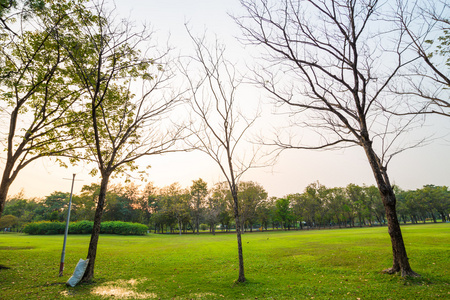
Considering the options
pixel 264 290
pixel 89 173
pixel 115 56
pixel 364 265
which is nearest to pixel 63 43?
pixel 115 56

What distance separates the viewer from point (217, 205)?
6544cm

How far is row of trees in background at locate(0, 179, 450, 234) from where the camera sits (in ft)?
204

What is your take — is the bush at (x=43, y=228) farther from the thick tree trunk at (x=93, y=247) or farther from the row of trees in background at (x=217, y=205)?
the thick tree trunk at (x=93, y=247)

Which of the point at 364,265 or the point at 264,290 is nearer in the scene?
the point at 264,290

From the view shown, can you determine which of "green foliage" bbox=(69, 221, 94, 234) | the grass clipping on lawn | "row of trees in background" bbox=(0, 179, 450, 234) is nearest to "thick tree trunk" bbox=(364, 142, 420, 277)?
the grass clipping on lawn

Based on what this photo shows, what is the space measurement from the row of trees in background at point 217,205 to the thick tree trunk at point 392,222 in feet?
160

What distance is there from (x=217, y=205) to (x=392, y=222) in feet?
194

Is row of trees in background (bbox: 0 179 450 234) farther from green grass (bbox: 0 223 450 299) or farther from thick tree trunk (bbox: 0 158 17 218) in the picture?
thick tree trunk (bbox: 0 158 17 218)

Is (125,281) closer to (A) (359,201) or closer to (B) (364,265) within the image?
(B) (364,265)

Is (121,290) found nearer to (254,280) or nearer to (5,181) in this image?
(254,280)

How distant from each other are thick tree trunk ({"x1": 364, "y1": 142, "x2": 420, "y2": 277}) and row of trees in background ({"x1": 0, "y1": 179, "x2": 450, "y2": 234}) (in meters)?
48.9

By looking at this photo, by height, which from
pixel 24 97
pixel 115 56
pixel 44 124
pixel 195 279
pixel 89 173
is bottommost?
pixel 195 279

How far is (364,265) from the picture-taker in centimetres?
1089

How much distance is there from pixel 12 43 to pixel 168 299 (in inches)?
532
